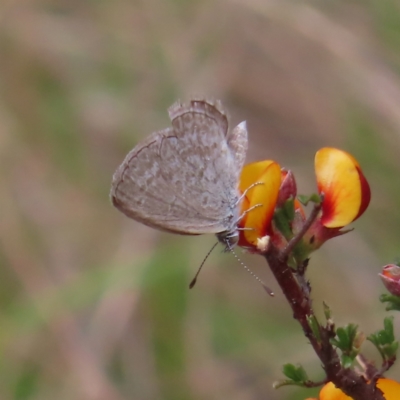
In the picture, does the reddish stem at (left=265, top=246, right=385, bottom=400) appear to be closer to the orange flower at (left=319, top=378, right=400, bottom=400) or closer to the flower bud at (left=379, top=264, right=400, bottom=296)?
the orange flower at (left=319, top=378, right=400, bottom=400)

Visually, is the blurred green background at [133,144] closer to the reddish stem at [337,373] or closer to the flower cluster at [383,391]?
the flower cluster at [383,391]

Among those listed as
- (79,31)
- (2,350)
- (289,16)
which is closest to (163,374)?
→ (2,350)

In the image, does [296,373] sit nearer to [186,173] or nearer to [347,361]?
[347,361]

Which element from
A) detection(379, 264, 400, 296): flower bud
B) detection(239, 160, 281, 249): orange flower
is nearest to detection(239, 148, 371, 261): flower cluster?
detection(239, 160, 281, 249): orange flower

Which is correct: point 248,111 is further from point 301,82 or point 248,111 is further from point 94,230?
point 94,230

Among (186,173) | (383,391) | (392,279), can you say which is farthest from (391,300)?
(186,173)
